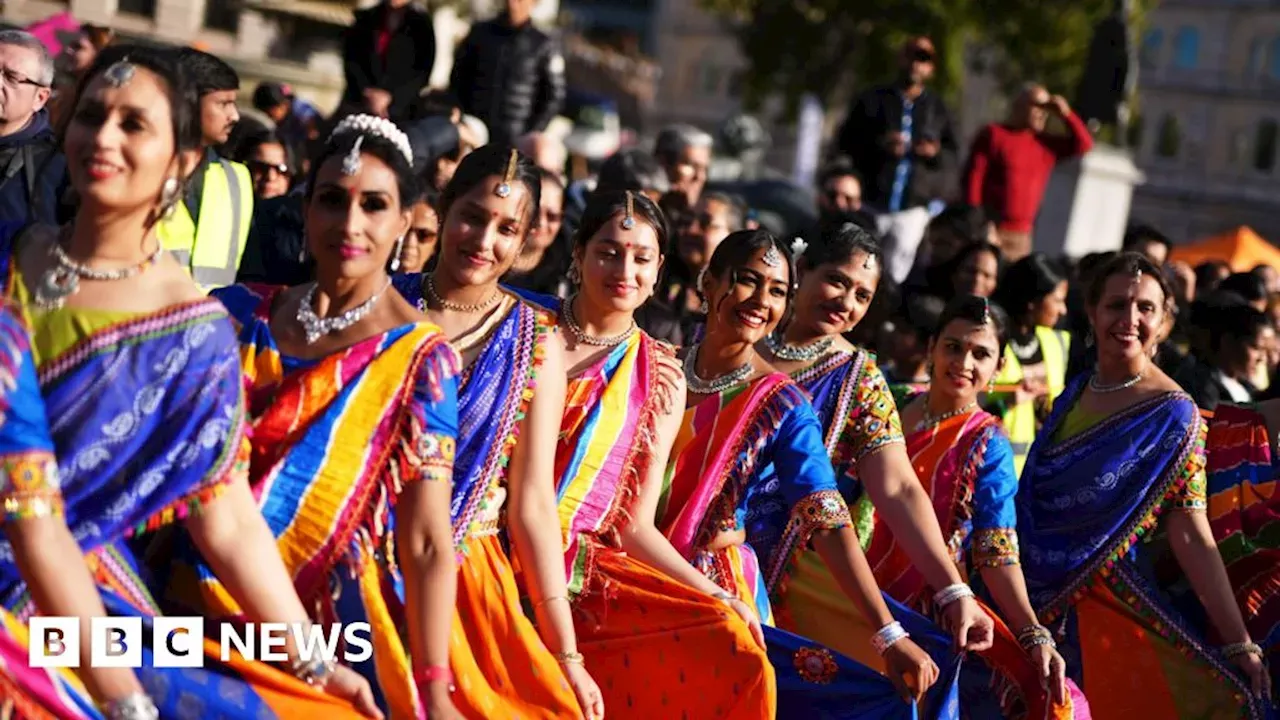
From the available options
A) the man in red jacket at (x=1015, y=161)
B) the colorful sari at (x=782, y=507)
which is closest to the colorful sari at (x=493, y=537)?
the colorful sari at (x=782, y=507)

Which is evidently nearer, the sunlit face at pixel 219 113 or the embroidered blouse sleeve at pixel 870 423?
the sunlit face at pixel 219 113

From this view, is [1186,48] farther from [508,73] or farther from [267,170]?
[267,170]

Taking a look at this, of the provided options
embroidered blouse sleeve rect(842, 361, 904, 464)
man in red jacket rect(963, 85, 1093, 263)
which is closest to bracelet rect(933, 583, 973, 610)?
embroidered blouse sleeve rect(842, 361, 904, 464)

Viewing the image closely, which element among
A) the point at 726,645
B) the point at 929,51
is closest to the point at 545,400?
the point at 726,645

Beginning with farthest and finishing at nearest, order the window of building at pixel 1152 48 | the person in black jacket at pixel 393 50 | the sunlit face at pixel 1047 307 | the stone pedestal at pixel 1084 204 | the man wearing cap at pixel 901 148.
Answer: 1. the window of building at pixel 1152 48
2. the stone pedestal at pixel 1084 204
3. the man wearing cap at pixel 901 148
4. the person in black jacket at pixel 393 50
5. the sunlit face at pixel 1047 307

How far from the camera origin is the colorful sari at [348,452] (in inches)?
139

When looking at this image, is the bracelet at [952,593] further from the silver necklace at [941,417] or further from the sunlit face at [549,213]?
the sunlit face at [549,213]

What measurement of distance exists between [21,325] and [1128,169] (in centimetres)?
1440

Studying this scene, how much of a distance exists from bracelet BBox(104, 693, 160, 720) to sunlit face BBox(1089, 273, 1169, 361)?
3623mm

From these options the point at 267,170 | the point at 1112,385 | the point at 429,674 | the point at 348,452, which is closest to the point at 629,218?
the point at 348,452

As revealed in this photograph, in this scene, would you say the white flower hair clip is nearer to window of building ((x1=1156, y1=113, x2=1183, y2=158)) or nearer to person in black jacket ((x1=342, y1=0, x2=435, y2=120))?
person in black jacket ((x1=342, y1=0, x2=435, y2=120))

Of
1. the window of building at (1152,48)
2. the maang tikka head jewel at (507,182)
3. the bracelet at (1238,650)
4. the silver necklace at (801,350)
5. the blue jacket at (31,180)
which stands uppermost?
the window of building at (1152,48)

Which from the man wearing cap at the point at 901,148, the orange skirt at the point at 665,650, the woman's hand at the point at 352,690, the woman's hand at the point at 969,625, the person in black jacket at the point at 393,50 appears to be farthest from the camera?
the man wearing cap at the point at 901,148

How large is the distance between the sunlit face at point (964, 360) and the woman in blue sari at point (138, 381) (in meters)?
3.01
